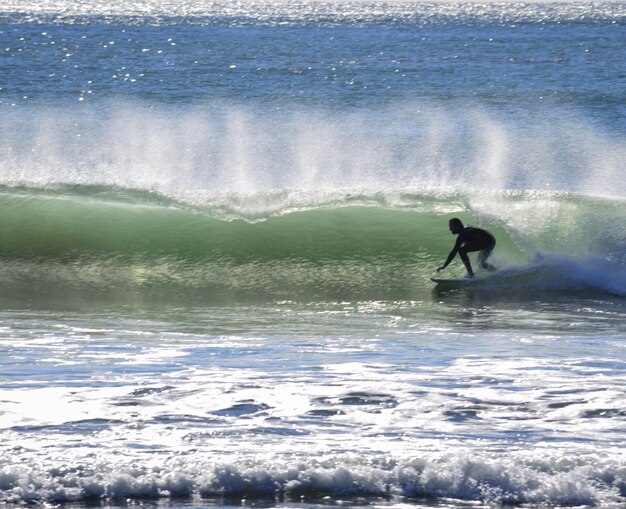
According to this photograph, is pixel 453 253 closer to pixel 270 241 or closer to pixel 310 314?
pixel 310 314

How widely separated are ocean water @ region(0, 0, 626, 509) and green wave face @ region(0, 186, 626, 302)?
0.13 feet

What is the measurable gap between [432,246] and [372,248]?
70 cm

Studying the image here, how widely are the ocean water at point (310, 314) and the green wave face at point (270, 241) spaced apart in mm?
41

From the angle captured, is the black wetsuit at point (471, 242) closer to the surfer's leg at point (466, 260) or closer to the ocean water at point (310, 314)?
the surfer's leg at point (466, 260)

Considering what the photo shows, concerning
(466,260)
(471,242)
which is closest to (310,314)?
(466,260)

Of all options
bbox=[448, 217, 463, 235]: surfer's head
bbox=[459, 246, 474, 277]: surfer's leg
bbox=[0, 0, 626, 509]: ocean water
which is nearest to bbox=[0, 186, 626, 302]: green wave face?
bbox=[0, 0, 626, 509]: ocean water

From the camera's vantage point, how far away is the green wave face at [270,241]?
13.8 metres

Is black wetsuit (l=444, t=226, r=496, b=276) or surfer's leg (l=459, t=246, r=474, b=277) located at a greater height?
black wetsuit (l=444, t=226, r=496, b=276)

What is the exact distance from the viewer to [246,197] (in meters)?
17.1

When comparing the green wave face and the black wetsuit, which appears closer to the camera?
the black wetsuit

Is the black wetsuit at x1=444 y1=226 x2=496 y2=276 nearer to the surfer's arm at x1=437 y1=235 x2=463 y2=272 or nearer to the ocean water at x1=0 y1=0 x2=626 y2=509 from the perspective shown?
the surfer's arm at x1=437 y1=235 x2=463 y2=272

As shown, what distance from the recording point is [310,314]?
40.2ft

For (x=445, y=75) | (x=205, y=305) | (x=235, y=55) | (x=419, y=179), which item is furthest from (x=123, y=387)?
(x=235, y=55)

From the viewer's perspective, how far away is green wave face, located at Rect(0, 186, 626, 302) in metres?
13.8
